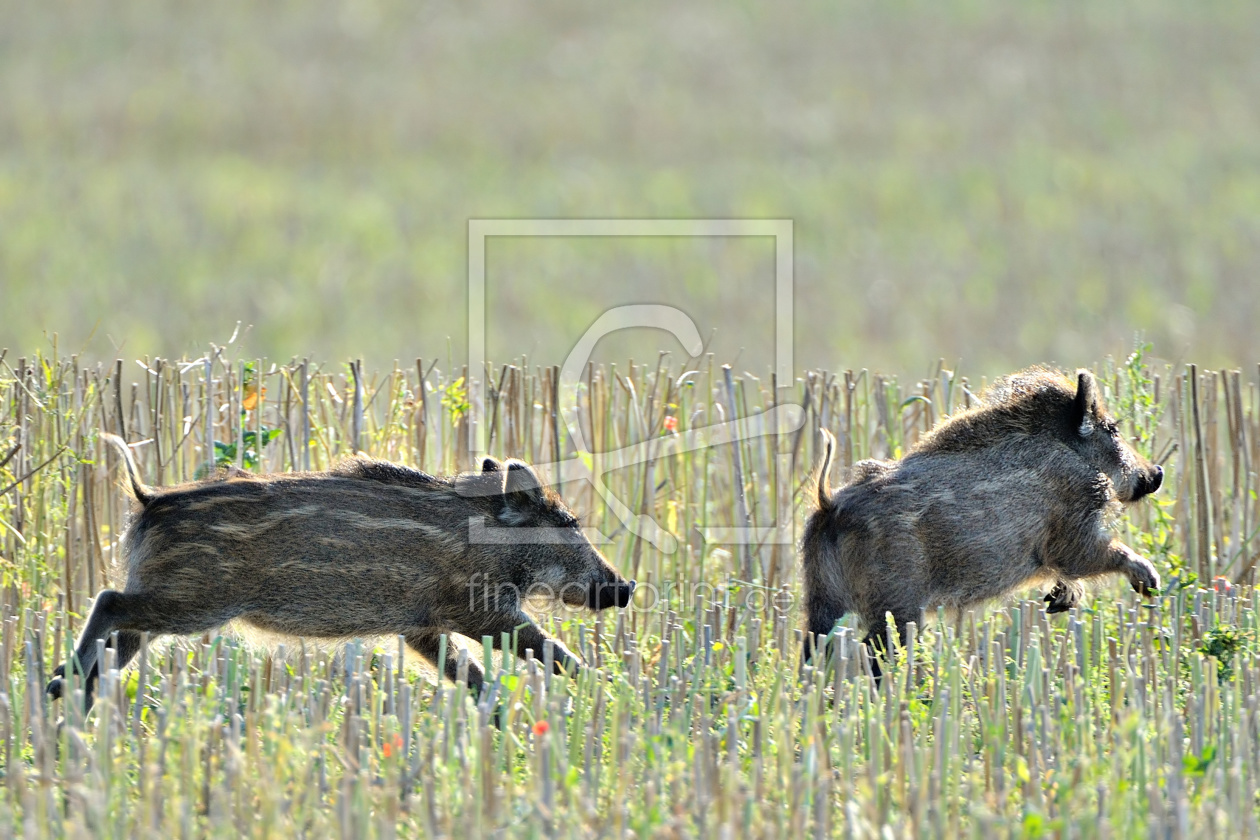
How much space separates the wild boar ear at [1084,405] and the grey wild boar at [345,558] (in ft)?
6.10

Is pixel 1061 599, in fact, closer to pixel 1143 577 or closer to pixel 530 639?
pixel 1143 577

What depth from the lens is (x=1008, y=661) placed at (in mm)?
5695

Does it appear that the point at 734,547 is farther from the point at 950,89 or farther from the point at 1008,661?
the point at 950,89

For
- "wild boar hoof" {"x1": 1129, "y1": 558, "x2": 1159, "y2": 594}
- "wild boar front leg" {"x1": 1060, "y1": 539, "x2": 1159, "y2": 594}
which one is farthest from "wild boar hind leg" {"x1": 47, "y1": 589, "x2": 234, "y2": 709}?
"wild boar hoof" {"x1": 1129, "y1": 558, "x2": 1159, "y2": 594}

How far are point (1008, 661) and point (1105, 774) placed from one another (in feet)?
4.31

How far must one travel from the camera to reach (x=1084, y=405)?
6.14 m

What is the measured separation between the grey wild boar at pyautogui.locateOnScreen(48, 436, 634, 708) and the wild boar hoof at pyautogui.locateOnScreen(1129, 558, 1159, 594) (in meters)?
1.95

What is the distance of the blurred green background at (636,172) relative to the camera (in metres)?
16.9

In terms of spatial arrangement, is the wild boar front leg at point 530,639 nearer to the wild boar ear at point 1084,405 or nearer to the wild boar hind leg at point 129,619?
the wild boar hind leg at point 129,619

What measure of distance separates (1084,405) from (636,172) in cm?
1691

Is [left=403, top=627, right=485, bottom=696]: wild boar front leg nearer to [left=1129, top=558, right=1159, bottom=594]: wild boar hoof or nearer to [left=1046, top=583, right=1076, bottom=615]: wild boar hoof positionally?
[left=1046, top=583, right=1076, bottom=615]: wild boar hoof

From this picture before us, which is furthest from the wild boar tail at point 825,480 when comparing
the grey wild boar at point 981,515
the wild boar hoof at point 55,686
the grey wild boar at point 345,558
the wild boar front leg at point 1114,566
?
the wild boar hoof at point 55,686

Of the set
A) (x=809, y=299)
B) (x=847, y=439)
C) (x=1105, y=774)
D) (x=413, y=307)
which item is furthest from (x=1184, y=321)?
(x=1105, y=774)

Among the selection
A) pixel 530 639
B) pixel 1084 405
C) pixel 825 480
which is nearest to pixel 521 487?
pixel 530 639
